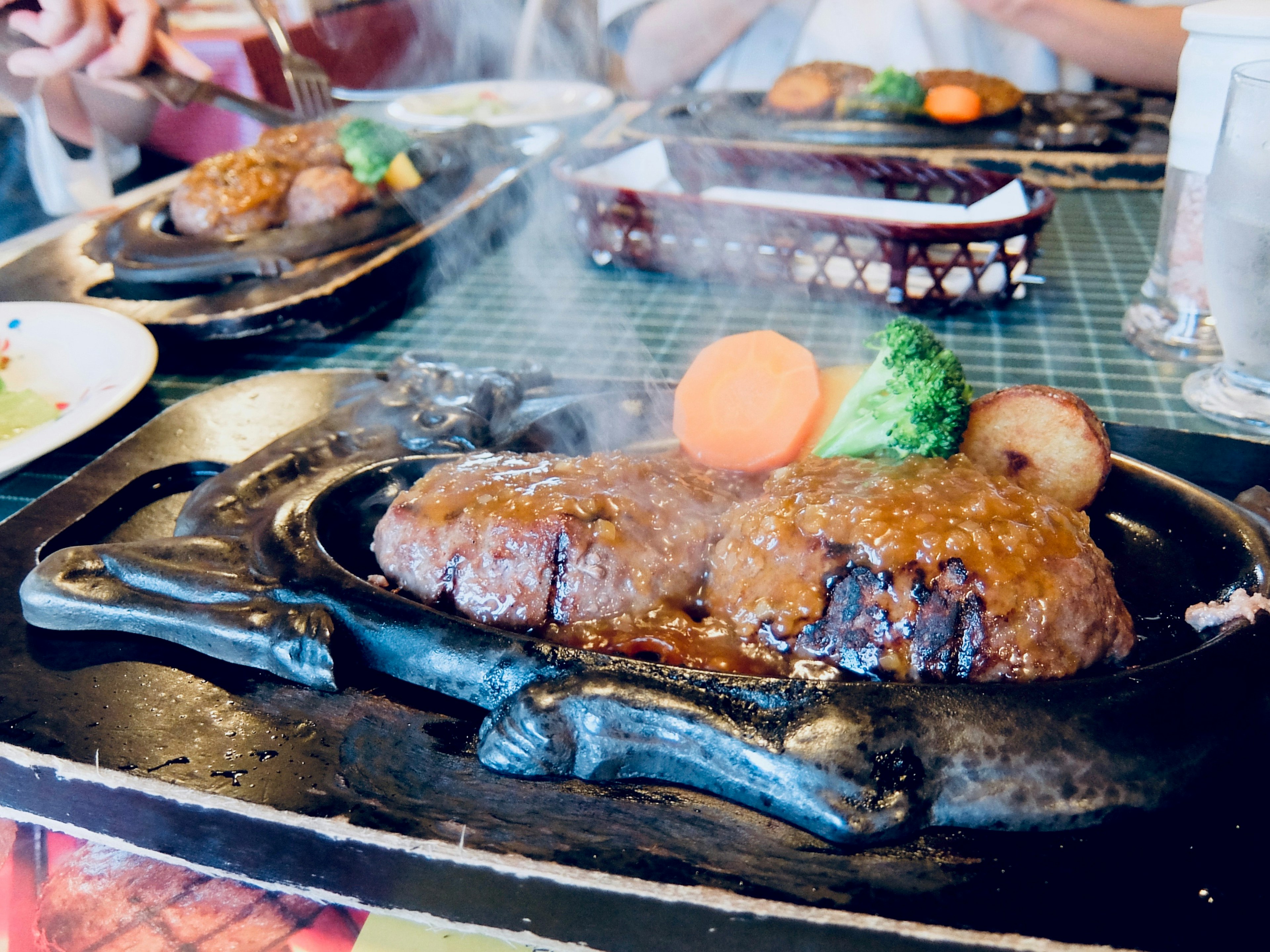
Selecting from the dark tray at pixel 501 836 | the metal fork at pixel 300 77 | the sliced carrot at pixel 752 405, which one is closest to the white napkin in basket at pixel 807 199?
the sliced carrot at pixel 752 405

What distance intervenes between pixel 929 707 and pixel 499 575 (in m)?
0.90

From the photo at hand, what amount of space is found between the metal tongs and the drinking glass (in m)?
4.86

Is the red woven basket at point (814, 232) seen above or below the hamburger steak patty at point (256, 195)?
below

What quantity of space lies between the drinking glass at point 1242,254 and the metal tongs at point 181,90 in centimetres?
486

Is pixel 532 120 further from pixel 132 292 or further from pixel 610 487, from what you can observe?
pixel 610 487

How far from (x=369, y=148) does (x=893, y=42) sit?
15.7 ft

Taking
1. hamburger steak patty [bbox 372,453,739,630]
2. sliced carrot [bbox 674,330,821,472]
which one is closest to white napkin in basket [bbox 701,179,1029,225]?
sliced carrot [bbox 674,330,821,472]

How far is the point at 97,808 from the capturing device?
5.44ft

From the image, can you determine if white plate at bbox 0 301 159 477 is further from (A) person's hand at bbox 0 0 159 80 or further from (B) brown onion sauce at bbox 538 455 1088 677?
(A) person's hand at bbox 0 0 159 80

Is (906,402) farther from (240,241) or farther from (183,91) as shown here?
(183,91)

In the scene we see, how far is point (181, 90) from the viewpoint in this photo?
4.92m

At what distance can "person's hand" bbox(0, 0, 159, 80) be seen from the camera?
16.3 ft

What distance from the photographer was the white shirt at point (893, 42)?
6.91 metres

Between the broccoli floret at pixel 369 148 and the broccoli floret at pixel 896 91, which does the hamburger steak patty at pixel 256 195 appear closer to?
the broccoli floret at pixel 369 148
